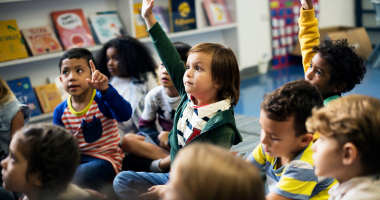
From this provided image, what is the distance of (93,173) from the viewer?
1532 millimetres

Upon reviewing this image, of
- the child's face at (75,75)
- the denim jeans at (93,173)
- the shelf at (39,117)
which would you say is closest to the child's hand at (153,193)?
the denim jeans at (93,173)

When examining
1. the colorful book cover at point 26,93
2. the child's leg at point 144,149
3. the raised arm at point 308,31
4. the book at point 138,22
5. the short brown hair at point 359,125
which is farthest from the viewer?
Answer: the book at point 138,22

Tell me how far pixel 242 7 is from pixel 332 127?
352cm

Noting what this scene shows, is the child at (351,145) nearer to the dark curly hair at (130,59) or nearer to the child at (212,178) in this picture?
the child at (212,178)

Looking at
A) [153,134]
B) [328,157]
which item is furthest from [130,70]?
[328,157]

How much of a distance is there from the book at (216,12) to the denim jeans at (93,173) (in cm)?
259

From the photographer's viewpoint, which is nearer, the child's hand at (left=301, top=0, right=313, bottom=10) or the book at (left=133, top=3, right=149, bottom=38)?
the child's hand at (left=301, top=0, right=313, bottom=10)

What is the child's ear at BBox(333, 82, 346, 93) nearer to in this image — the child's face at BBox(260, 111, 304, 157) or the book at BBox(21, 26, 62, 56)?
the child's face at BBox(260, 111, 304, 157)

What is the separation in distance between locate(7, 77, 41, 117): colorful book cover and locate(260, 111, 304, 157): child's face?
85.3 inches

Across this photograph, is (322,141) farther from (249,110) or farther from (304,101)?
(249,110)

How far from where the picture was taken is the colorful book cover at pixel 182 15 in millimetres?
3479

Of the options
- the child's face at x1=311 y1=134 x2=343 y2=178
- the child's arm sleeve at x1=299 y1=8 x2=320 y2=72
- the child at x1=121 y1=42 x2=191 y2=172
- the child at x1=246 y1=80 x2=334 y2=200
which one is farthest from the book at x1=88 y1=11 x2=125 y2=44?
the child's face at x1=311 y1=134 x2=343 y2=178

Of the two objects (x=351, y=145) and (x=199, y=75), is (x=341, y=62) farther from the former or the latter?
(x=351, y=145)

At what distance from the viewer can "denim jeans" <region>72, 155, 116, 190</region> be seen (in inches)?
59.4
